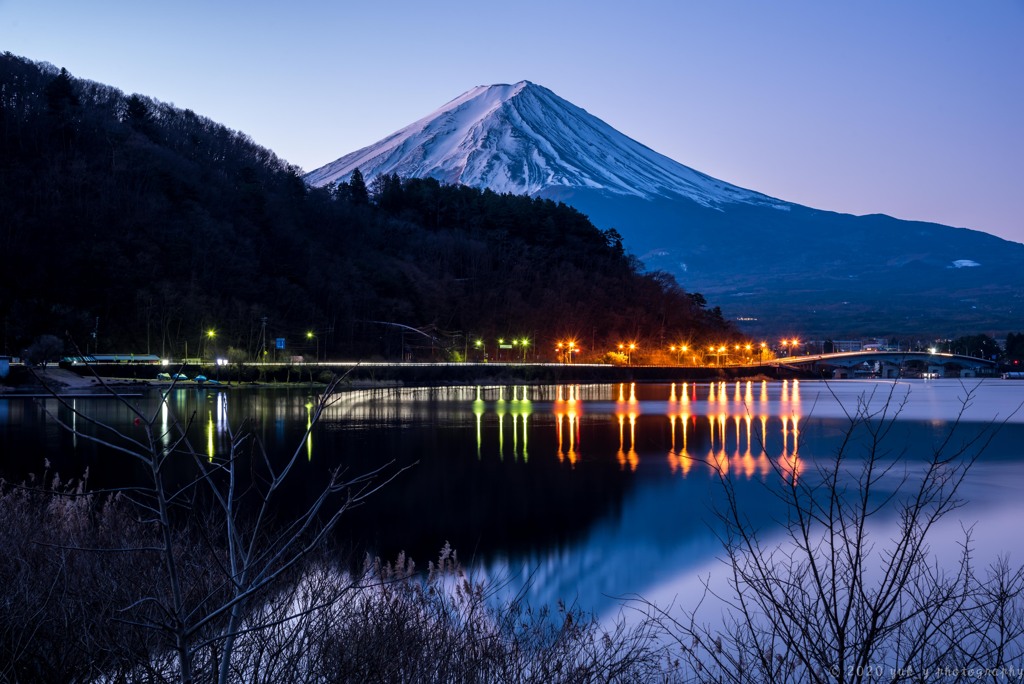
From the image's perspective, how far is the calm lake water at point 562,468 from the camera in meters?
13.4

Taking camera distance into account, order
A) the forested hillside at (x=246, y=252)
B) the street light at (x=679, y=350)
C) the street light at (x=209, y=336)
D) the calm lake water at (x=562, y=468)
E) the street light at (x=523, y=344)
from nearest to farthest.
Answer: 1. the calm lake water at (x=562, y=468)
2. the street light at (x=209, y=336)
3. the forested hillside at (x=246, y=252)
4. the street light at (x=523, y=344)
5. the street light at (x=679, y=350)

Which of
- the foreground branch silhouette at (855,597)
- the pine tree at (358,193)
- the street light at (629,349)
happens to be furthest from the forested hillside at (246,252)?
the foreground branch silhouette at (855,597)

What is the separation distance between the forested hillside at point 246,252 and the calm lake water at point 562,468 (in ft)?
80.8

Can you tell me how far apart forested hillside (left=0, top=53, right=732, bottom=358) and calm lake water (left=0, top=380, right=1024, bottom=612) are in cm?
2464

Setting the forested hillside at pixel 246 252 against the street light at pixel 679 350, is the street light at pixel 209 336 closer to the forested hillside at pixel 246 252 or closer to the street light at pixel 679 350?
the forested hillside at pixel 246 252

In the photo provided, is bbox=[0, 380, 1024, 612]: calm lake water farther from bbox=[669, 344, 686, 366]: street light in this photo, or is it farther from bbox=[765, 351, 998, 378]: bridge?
bbox=[765, 351, 998, 378]: bridge

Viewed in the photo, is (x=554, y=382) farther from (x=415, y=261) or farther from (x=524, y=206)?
(x=524, y=206)

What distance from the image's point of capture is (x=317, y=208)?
100 meters

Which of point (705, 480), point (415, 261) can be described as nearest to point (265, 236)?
point (415, 261)

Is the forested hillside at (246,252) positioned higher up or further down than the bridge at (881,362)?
higher up

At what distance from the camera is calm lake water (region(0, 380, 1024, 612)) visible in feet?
43.9

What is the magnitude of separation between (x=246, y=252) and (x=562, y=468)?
63.1m

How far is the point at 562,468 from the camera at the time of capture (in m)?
23.9

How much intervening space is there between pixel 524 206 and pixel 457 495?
101 meters
